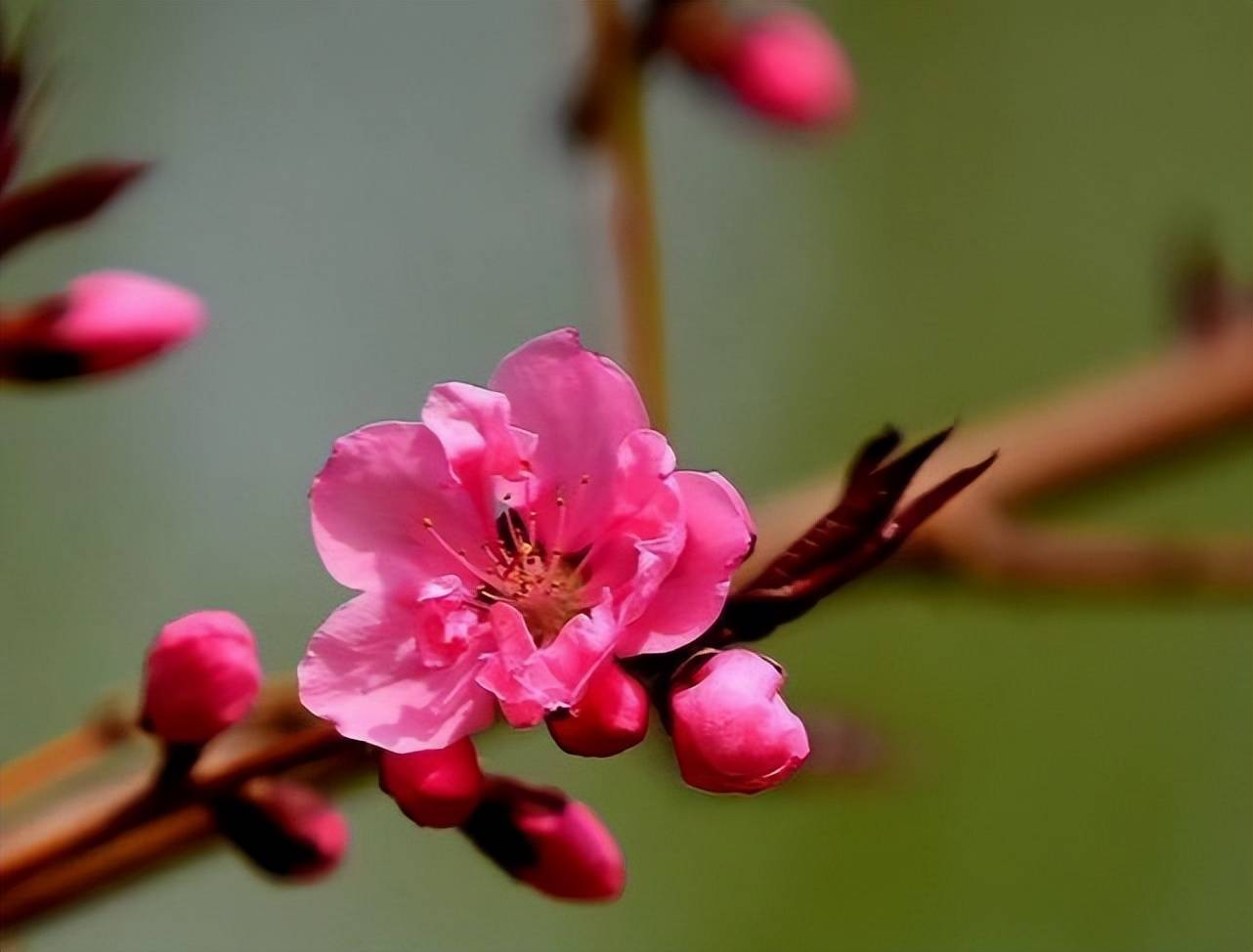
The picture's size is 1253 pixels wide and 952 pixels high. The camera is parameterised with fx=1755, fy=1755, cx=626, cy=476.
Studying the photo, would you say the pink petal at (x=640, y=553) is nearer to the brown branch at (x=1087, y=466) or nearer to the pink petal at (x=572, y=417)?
the pink petal at (x=572, y=417)

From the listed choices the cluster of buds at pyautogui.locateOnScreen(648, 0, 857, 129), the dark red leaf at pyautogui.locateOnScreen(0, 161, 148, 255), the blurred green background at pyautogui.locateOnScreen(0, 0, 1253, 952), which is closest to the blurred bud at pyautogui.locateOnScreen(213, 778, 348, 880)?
the dark red leaf at pyautogui.locateOnScreen(0, 161, 148, 255)

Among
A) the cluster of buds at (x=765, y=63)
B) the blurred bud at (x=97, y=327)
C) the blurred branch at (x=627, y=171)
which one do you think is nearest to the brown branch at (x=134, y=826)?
the blurred bud at (x=97, y=327)

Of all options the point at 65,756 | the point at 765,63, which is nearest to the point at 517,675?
the point at 65,756

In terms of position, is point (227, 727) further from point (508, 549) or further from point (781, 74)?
point (781, 74)

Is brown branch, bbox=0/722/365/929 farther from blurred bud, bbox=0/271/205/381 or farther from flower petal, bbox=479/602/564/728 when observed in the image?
blurred bud, bbox=0/271/205/381

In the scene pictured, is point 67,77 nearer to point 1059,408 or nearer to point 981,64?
point 1059,408
